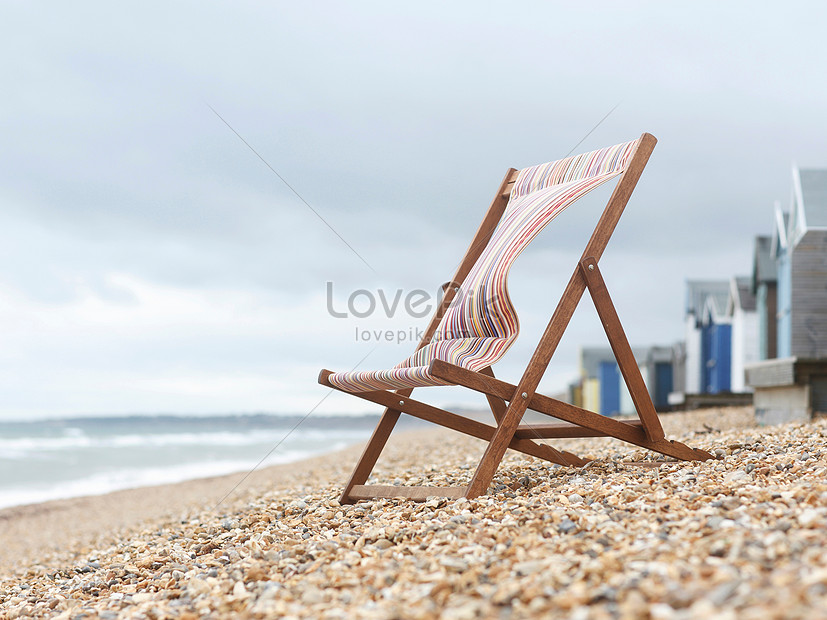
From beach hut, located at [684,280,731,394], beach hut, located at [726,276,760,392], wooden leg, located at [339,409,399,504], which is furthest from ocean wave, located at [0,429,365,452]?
wooden leg, located at [339,409,399,504]

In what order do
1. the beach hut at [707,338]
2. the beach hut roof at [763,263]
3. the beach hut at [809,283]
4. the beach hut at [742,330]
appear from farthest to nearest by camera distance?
the beach hut at [707,338], the beach hut at [742,330], the beach hut roof at [763,263], the beach hut at [809,283]

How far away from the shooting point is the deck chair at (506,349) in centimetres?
278

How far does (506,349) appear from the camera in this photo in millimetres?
2984

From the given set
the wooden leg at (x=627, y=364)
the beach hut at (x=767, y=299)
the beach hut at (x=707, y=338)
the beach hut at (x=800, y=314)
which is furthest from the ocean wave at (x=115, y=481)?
the wooden leg at (x=627, y=364)

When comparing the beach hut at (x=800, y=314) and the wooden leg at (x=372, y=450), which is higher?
the beach hut at (x=800, y=314)

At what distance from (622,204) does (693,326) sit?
51.6 ft

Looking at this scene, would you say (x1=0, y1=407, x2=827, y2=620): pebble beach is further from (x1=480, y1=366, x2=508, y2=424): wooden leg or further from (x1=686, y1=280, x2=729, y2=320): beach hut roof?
(x1=686, y1=280, x2=729, y2=320): beach hut roof

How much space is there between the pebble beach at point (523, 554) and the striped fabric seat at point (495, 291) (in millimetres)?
537

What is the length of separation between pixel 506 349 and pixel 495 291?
0.89ft

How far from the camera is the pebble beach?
152cm

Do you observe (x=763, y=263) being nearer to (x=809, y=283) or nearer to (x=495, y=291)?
(x=809, y=283)

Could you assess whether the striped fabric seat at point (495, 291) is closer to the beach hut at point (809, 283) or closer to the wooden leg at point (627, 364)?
the wooden leg at point (627, 364)

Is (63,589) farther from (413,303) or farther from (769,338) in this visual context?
(769,338)

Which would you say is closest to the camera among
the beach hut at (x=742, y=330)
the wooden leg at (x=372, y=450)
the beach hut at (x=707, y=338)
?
the wooden leg at (x=372, y=450)
